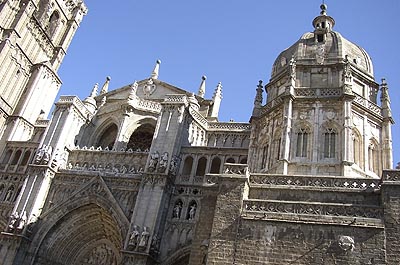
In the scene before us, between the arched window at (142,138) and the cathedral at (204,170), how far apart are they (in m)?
0.11

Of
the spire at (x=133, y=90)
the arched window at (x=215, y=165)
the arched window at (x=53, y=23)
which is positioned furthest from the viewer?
the arched window at (x=53, y=23)

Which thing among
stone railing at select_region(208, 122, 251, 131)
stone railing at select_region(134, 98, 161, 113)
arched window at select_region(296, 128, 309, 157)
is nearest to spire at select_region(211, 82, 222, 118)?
stone railing at select_region(208, 122, 251, 131)

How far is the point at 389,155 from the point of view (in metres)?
20.7

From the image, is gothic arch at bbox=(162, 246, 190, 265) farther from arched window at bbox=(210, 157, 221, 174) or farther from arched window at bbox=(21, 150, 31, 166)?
arched window at bbox=(21, 150, 31, 166)

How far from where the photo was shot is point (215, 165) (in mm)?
25484

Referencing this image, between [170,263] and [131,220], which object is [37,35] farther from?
[170,263]

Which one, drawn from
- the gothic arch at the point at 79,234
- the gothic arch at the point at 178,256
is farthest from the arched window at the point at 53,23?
the gothic arch at the point at 178,256

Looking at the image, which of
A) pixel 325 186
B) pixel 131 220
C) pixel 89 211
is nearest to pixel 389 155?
pixel 325 186

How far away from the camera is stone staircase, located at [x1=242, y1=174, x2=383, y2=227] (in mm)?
14141

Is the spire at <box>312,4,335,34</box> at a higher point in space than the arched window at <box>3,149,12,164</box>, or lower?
higher

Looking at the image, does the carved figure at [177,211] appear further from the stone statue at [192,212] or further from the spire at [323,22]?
the spire at [323,22]

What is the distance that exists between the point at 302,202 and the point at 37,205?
16734 millimetres

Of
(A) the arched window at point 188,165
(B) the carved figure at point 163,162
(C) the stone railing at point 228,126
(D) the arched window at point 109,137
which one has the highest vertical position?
(C) the stone railing at point 228,126

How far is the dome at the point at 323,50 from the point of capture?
23234 millimetres
